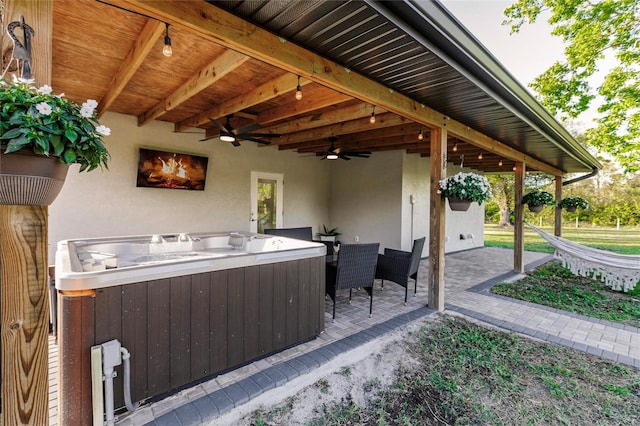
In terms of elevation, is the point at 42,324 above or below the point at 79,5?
below

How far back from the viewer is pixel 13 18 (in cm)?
121

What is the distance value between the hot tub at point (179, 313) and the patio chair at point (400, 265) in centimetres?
146

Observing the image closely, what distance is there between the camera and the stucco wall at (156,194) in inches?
171

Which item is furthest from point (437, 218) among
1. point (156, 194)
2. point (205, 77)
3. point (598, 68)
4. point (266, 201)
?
point (598, 68)

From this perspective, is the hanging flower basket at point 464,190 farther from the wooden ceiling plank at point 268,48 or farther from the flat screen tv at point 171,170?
the flat screen tv at point 171,170

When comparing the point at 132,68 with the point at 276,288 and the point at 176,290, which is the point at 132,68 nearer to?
the point at 176,290

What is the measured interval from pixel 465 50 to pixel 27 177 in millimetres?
2727

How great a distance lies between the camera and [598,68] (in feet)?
24.8

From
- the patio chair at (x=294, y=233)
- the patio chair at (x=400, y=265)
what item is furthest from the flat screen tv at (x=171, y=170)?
the patio chair at (x=400, y=265)

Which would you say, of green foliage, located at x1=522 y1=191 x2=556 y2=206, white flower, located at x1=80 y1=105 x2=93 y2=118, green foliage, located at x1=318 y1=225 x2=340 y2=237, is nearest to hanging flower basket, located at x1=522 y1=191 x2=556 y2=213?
green foliage, located at x1=522 y1=191 x2=556 y2=206

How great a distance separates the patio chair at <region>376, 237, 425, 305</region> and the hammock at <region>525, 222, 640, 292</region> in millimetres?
3628

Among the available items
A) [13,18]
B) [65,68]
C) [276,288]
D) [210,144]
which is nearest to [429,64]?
[276,288]

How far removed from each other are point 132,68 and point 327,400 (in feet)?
10.9

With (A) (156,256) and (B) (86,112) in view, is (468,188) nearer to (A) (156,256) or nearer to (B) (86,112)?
(B) (86,112)
